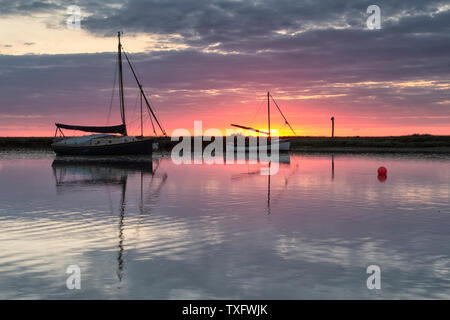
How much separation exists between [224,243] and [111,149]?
183 feet

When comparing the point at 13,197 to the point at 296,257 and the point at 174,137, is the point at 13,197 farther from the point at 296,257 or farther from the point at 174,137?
the point at 174,137

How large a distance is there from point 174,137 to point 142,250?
115 m

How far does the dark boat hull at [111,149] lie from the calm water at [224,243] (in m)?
40.1

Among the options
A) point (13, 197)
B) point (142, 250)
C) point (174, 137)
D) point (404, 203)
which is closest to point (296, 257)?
point (142, 250)

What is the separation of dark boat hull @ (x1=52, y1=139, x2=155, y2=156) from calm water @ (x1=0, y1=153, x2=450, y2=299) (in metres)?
40.1

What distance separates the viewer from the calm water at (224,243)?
1008 centimetres

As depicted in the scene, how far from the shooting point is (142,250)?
Answer: 42.7 ft

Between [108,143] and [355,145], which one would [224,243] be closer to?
[108,143]
